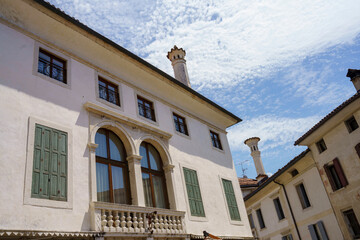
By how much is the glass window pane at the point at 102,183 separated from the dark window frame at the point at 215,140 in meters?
8.51

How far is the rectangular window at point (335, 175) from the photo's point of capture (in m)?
20.2

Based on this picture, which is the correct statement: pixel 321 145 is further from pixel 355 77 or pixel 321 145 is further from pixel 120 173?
pixel 120 173

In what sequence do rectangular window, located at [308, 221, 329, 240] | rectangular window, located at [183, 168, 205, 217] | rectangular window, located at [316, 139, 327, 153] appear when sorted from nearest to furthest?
rectangular window, located at [183, 168, 205, 217] → rectangular window, located at [308, 221, 329, 240] → rectangular window, located at [316, 139, 327, 153]

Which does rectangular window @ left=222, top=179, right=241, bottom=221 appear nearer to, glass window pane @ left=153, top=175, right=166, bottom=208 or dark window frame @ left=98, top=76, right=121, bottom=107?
glass window pane @ left=153, top=175, right=166, bottom=208

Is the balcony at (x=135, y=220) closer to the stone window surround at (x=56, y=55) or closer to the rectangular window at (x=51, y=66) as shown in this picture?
the stone window surround at (x=56, y=55)

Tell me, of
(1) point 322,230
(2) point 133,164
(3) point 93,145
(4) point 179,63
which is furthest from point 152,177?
(1) point 322,230

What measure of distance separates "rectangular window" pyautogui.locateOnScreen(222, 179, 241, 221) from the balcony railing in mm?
4422

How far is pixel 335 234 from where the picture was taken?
21.1m

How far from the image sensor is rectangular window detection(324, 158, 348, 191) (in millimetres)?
20172

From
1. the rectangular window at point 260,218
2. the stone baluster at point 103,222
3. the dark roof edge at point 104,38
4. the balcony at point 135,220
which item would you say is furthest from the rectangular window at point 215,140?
the rectangular window at point 260,218

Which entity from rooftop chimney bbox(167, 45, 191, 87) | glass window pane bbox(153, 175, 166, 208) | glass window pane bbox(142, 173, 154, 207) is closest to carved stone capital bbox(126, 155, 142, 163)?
glass window pane bbox(142, 173, 154, 207)

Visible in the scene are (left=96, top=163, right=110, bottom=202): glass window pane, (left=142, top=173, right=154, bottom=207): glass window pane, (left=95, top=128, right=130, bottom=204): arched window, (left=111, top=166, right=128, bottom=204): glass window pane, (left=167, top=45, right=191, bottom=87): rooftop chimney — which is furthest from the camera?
(left=167, top=45, right=191, bottom=87): rooftop chimney

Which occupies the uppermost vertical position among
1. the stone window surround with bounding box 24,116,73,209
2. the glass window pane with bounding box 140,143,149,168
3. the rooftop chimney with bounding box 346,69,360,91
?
the rooftop chimney with bounding box 346,69,360,91

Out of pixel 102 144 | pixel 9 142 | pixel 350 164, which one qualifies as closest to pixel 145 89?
pixel 102 144
